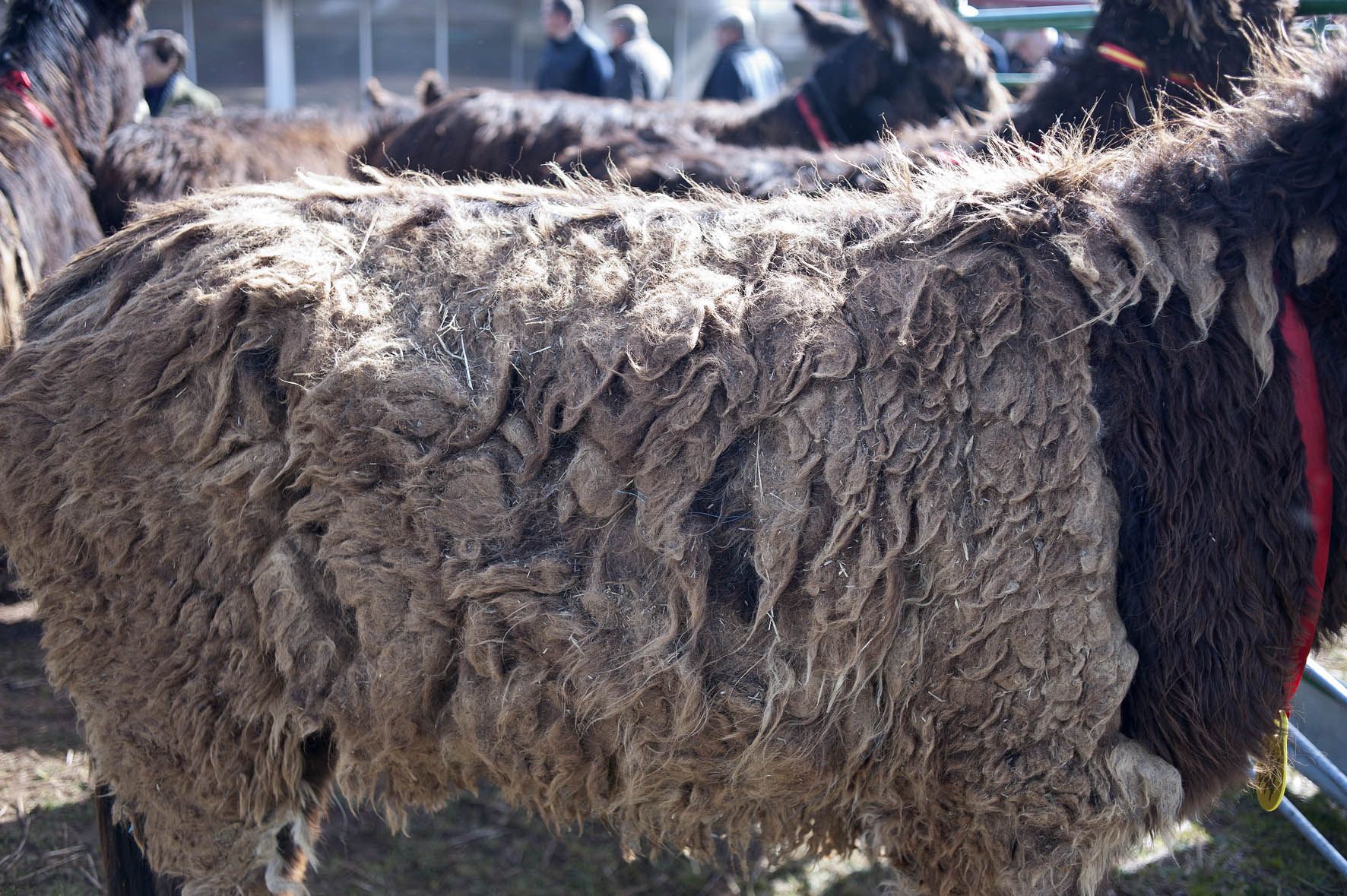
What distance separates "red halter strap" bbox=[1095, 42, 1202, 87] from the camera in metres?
3.65

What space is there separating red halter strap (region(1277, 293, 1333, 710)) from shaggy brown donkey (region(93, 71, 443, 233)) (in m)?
4.05

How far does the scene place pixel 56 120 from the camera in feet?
15.4

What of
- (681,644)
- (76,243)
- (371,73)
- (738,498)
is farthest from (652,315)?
(371,73)

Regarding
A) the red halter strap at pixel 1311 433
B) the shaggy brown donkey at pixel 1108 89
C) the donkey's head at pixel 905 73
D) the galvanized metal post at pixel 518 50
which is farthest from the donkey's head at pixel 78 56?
the galvanized metal post at pixel 518 50

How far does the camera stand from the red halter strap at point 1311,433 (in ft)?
5.99

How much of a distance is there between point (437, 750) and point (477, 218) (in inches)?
48.7

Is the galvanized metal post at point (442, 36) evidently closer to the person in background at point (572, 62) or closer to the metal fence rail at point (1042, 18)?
the person in background at point (572, 62)

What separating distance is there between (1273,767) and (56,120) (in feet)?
18.5

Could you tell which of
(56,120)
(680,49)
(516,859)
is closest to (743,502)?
(516,859)

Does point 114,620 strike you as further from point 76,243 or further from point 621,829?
point 76,243

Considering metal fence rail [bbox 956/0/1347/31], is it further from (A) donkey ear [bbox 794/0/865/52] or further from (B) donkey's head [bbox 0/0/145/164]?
(B) donkey's head [bbox 0/0/145/164]

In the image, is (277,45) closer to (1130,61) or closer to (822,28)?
(822,28)

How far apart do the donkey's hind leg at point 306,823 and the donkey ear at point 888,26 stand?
197 inches

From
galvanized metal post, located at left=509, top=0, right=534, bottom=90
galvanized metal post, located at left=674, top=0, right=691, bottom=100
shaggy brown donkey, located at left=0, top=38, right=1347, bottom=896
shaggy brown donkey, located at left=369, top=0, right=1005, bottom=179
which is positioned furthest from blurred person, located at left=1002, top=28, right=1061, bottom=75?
galvanized metal post, located at left=509, top=0, right=534, bottom=90
